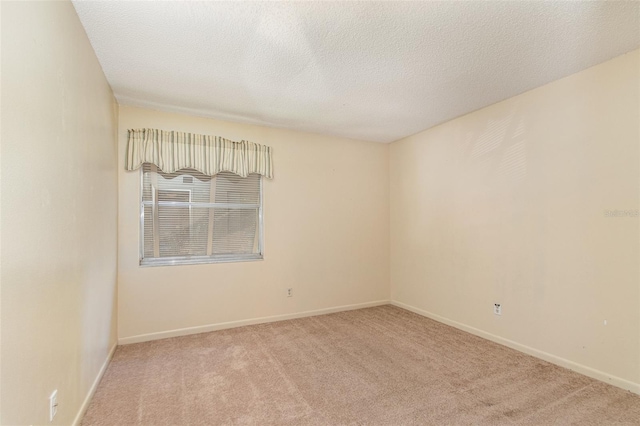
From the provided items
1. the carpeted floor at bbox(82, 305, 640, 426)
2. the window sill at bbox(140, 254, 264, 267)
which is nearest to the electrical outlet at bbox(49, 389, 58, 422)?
the carpeted floor at bbox(82, 305, 640, 426)

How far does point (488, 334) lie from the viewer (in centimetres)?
327

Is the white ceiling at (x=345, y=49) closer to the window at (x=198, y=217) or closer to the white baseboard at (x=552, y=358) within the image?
the window at (x=198, y=217)

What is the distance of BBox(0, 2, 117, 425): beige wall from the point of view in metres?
1.18

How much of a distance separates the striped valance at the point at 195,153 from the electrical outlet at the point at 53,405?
90.3 inches

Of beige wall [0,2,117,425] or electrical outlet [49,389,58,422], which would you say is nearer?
beige wall [0,2,117,425]

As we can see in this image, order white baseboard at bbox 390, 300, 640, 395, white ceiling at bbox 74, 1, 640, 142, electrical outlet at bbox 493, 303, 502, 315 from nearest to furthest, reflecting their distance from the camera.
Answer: white ceiling at bbox 74, 1, 640, 142
white baseboard at bbox 390, 300, 640, 395
electrical outlet at bbox 493, 303, 502, 315

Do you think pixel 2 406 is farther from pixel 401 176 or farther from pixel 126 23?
pixel 401 176

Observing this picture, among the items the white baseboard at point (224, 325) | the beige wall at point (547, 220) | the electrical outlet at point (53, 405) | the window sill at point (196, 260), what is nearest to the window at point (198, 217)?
the window sill at point (196, 260)

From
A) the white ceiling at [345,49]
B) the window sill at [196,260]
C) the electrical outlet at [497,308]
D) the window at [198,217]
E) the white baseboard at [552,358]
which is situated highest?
the white ceiling at [345,49]

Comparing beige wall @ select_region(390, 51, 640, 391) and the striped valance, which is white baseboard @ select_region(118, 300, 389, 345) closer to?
beige wall @ select_region(390, 51, 640, 391)

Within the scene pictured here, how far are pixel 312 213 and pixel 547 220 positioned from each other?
8.59 ft

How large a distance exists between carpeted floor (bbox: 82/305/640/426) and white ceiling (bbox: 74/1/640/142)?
251 centimetres

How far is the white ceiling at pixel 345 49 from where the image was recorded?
72.8 inches

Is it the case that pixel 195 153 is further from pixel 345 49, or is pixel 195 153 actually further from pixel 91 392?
pixel 91 392
